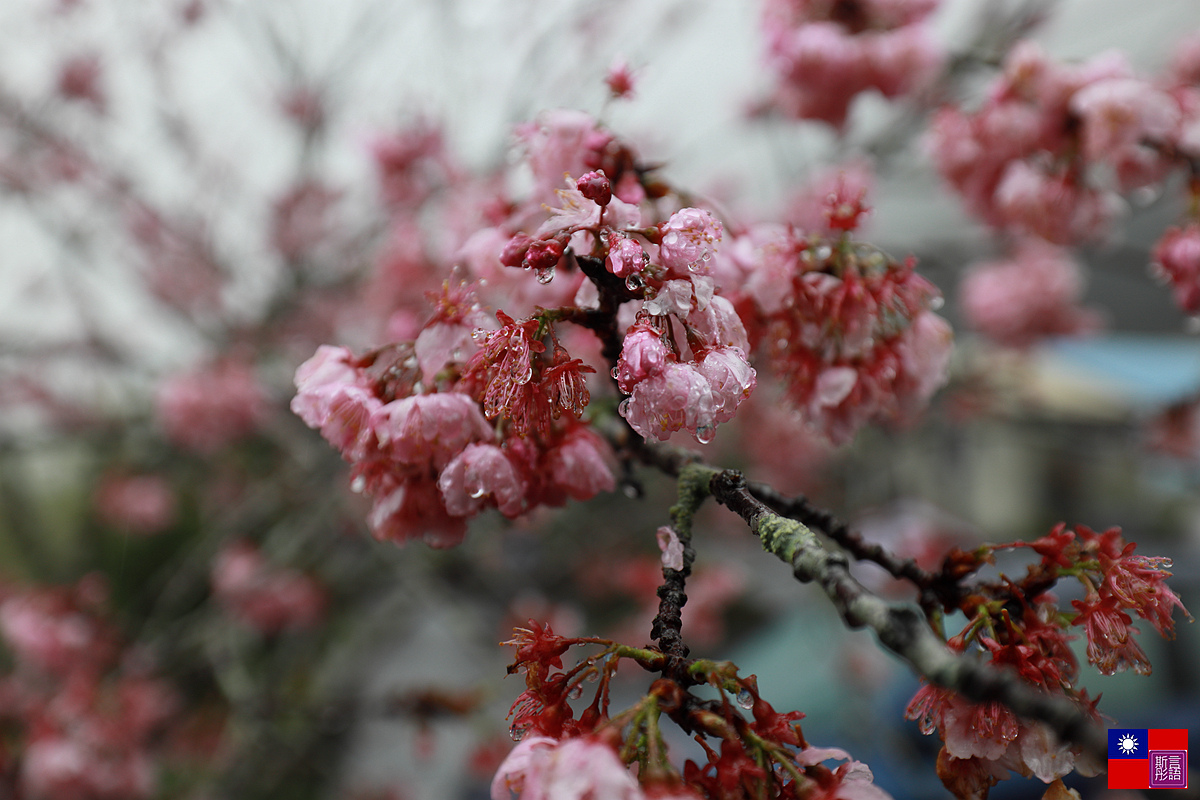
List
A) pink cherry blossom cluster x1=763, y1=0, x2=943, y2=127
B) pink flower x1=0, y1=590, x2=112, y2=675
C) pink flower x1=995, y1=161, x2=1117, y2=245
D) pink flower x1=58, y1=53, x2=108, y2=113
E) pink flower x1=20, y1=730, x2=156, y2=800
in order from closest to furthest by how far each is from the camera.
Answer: pink flower x1=995, y1=161, x2=1117, y2=245
pink cherry blossom cluster x1=763, y1=0, x2=943, y2=127
pink flower x1=20, y1=730, x2=156, y2=800
pink flower x1=0, y1=590, x2=112, y2=675
pink flower x1=58, y1=53, x2=108, y2=113

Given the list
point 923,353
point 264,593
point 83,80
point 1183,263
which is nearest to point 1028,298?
point 1183,263

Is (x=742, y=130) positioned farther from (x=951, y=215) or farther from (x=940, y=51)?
(x=951, y=215)

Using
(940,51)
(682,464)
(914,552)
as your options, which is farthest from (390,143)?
(914,552)

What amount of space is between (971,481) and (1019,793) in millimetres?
5932

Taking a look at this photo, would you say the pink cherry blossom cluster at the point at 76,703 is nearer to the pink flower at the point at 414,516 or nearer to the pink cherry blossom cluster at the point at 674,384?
the pink flower at the point at 414,516

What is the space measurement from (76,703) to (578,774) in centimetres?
221

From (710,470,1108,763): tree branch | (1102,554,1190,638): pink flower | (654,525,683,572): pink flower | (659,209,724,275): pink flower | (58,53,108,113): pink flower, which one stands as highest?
(58,53,108,113): pink flower

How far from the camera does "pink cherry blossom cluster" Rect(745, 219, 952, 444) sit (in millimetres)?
767

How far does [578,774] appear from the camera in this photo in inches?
17.2

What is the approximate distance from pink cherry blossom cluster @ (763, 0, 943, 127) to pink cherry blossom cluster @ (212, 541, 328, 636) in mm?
2407

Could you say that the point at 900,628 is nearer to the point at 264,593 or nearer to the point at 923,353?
the point at 923,353

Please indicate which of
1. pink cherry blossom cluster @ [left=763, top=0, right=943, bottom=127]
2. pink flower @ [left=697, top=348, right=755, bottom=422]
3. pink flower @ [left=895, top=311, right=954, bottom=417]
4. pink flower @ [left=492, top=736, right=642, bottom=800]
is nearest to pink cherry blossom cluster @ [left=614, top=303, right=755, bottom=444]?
pink flower @ [left=697, top=348, right=755, bottom=422]

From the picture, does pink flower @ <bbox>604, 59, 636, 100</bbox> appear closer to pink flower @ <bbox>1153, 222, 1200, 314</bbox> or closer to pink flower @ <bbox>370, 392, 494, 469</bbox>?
pink flower @ <bbox>370, 392, 494, 469</bbox>

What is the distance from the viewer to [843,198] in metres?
0.84
